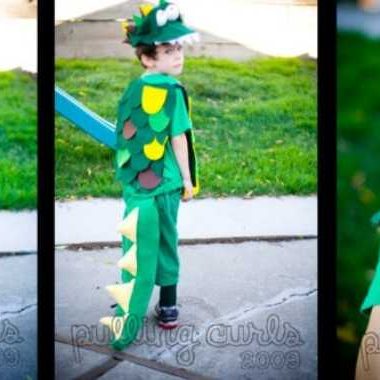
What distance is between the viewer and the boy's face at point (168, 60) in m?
5.04

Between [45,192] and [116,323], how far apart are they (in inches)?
31.8

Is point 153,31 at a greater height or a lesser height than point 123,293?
greater

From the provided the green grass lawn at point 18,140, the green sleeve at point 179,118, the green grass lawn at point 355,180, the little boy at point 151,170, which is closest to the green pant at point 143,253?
the little boy at point 151,170

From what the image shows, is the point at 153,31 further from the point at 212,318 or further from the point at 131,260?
the point at 212,318

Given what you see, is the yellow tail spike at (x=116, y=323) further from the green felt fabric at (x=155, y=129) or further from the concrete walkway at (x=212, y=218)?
the green felt fabric at (x=155, y=129)

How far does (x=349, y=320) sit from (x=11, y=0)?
2543mm

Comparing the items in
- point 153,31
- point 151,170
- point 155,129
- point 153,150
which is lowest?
point 151,170

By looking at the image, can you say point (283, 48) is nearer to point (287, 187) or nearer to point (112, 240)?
point (287, 187)

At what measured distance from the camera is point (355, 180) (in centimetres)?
500

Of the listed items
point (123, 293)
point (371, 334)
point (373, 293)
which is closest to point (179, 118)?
point (123, 293)

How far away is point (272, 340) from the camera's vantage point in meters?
5.00

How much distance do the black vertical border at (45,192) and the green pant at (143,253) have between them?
1.20 feet

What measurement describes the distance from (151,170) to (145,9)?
0.88m

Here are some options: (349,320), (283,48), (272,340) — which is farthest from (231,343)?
(283,48)
